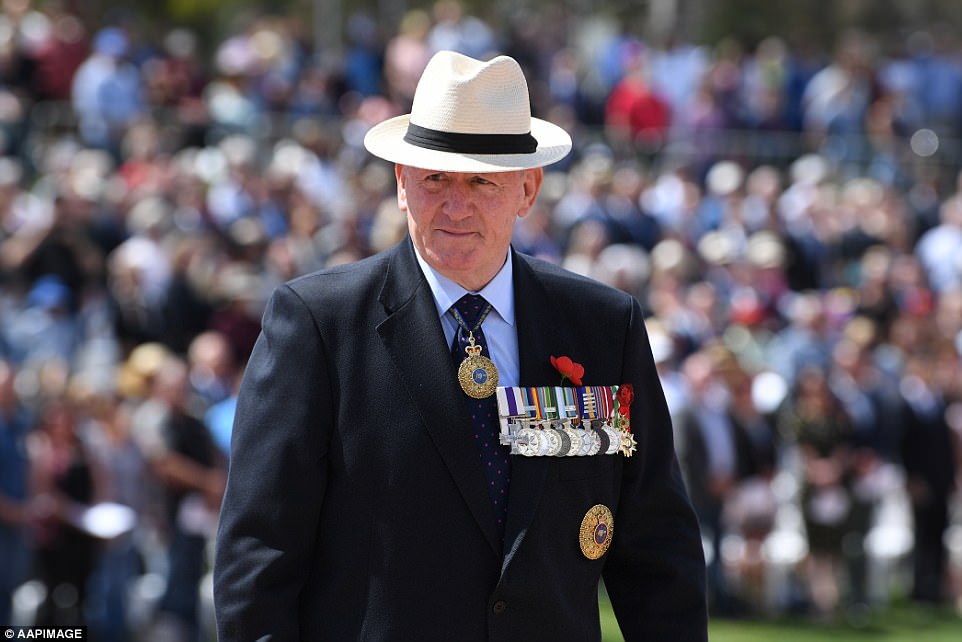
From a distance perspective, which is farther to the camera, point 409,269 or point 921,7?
point 921,7

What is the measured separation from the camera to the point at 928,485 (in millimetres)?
11930

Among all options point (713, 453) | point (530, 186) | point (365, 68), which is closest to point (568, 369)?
point (530, 186)

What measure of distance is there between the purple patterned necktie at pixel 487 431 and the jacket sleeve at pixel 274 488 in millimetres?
311

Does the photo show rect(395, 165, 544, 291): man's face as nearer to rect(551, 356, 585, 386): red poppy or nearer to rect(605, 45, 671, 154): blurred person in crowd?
rect(551, 356, 585, 386): red poppy

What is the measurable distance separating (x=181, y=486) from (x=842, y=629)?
15.7ft

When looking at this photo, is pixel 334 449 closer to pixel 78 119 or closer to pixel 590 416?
pixel 590 416

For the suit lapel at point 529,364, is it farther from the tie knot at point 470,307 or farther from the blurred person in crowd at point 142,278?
the blurred person in crowd at point 142,278

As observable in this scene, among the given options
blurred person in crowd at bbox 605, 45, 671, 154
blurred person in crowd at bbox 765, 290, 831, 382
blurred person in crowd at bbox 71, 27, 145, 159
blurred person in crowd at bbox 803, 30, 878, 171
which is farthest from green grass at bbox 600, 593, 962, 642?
blurred person in crowd at bbox 803, 30, 878, 171

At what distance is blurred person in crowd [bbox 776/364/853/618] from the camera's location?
1120cm

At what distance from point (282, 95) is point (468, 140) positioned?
11.8m

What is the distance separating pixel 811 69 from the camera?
717 inches

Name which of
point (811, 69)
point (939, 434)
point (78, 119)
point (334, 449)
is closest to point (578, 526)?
point (334, 449)

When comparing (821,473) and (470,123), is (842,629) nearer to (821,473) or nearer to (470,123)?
(821,473)

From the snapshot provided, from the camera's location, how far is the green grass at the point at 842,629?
1043cm
